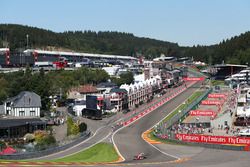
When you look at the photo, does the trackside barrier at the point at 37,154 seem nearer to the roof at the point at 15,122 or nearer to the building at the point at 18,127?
the building at the point at 18,127

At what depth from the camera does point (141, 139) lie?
6612 centimetres

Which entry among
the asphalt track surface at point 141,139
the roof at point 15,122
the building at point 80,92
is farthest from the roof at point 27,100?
the building at point 80,92

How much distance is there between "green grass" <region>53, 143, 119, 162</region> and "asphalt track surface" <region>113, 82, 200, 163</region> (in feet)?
3.63

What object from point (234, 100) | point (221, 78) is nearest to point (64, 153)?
point (234, 100)

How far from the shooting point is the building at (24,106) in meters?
85.4

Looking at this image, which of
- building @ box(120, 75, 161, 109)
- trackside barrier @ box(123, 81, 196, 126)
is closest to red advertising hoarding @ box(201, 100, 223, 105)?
trackside barrier @ box(123, 81, 196, 126)

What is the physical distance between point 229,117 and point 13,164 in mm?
37526

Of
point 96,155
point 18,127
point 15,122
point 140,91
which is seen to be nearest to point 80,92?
point 140,91

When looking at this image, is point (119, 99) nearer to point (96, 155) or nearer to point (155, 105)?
point (155, 105)

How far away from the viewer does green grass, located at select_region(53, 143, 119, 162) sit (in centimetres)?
5094

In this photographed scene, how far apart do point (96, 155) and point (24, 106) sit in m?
34.0

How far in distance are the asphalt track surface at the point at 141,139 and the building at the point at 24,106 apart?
651 inches

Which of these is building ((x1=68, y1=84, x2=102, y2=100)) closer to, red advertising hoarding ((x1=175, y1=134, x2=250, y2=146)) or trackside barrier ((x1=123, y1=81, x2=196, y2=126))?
trackside barrier ((x1=123, y1=81, x2=196, y2=126))

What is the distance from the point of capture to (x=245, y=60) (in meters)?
184
